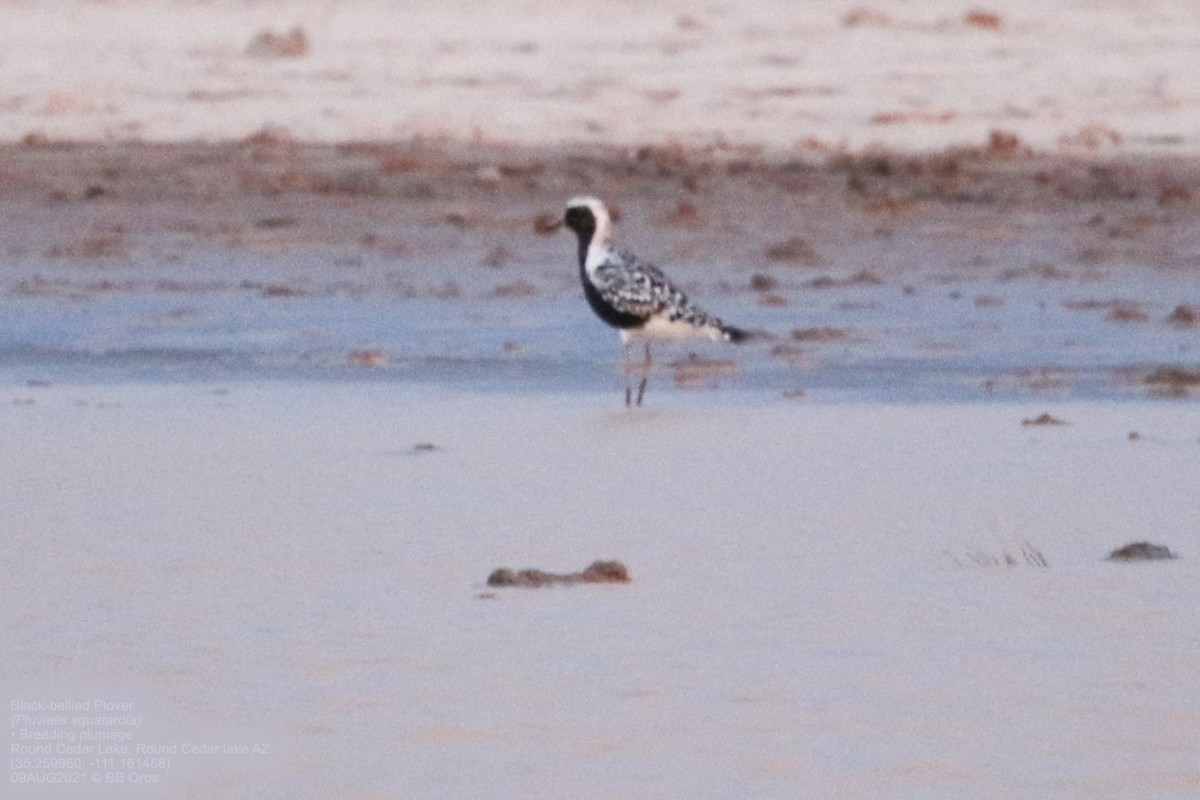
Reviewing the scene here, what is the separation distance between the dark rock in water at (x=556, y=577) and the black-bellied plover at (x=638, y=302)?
18.5 ft

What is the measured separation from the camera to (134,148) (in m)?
28.7

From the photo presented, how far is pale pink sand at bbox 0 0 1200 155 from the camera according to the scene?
31.1m

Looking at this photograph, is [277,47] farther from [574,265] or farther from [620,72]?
[574,265]

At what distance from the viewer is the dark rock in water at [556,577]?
A: 775 centimetres

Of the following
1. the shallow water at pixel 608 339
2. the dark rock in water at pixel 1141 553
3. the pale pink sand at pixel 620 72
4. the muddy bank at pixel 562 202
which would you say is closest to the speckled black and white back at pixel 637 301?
the shallow water at pixel 608 339

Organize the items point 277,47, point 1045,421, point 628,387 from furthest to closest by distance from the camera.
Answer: point 277,47, point 628,387, point 1045,421

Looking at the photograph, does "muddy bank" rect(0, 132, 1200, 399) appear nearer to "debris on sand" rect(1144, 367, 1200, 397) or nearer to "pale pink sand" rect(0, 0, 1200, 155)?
"debris on sand" rect(1144, 367, 1200, 397)

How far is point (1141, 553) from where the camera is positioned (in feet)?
26.7

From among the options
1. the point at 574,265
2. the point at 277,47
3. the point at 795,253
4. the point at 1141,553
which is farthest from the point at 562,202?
the point at 1141,553

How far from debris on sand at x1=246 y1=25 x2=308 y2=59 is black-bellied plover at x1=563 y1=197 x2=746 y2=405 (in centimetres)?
2516

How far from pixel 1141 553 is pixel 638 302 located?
18.5 ft

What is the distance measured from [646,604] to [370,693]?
4.05 feet

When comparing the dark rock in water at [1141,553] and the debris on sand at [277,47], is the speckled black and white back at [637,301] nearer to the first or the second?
the dark rock in water at [1141,553]

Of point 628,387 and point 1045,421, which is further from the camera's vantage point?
point 628,387
